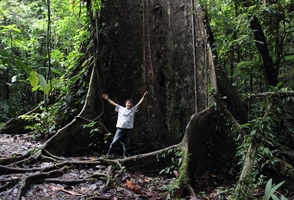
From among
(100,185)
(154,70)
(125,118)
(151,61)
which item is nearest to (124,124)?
(125,118)

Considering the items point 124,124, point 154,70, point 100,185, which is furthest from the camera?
point 154,70

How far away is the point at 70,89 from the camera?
6852mm

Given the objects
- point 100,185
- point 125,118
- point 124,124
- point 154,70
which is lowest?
point 100,185

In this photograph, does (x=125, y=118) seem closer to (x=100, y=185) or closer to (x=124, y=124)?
(x=124, y=124)

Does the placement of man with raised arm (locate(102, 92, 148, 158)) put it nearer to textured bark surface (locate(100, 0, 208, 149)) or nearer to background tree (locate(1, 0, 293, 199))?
background tree (locate(1, 0, 293, 199))

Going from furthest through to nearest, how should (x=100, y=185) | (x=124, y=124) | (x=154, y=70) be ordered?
(x=154, y=70)
(x=124, y=124)
(x=100, y=185)

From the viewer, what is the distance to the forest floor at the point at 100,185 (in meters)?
A: 3.74

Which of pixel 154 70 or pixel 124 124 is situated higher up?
pixel 154 70

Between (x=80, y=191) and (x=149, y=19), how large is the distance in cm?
426

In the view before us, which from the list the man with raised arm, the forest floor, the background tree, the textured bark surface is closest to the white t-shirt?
the man with raised arm

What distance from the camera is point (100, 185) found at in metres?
4.11

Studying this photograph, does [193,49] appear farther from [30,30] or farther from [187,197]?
[30,30]

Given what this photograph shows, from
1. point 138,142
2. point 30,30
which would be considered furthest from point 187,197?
point 30,30

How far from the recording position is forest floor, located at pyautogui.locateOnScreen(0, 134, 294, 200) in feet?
12.3
